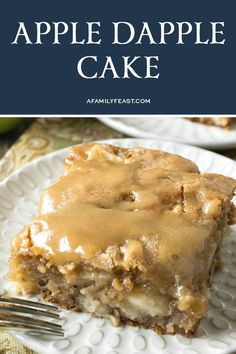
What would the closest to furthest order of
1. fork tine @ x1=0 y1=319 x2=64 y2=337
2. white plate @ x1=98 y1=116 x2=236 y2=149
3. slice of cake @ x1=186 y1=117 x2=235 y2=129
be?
fork tine @ x1=0 y1=319 x2=64 y2=337 → white plate @ x1=98 y1=116 x2=236 y2=149 → slice of cake @ x1=186 y1=117 x2=235 y2=129

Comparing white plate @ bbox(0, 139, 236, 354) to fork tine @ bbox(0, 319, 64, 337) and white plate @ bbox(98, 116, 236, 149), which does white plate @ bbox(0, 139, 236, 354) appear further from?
white plate @ bbox(98, 116, 236, 149)

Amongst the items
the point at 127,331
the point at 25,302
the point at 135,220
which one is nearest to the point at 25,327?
the point at 25,302

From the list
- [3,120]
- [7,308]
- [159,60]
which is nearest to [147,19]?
[159,60]

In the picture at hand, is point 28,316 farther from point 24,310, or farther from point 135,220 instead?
point 135,220

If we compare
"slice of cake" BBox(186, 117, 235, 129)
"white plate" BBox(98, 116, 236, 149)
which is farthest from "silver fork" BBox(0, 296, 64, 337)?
"slice of cake" BBox(186, 117, 235, 129)

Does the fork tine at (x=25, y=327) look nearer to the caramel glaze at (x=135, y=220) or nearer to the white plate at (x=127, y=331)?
the white plate at (x=127, y=331)

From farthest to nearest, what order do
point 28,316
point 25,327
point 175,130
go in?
point 175,130, point 28,316, point 25,327
